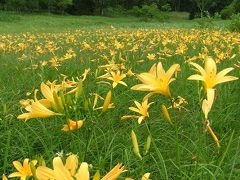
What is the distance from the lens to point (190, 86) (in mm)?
3533

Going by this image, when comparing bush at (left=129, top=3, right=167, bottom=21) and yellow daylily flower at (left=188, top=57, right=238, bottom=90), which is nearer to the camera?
yellow daylily flower at (left=188, top=57, right=238, bottom=90)

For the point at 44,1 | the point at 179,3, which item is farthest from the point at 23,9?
the point at 179,3

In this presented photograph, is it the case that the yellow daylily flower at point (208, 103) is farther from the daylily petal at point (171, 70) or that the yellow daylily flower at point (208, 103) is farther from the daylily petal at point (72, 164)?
the daylily petal at point (72, 164)

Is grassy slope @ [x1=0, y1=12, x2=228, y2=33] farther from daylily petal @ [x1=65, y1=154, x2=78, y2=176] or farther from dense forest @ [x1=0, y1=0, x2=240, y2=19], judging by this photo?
daylily petal @ [x1=65, y1=154, x2=78, y2=176]

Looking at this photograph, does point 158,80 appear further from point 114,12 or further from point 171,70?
point 114,12

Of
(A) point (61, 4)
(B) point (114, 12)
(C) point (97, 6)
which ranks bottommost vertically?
(B) point (114, 12)

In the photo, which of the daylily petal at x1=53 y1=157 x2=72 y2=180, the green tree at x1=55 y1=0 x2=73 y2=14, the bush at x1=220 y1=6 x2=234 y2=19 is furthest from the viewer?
the green tree at x1=55 y1=0 x2=73 y2=14

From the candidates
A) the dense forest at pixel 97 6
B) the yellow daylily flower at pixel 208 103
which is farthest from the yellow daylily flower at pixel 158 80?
the dense forest at pixel 97 6

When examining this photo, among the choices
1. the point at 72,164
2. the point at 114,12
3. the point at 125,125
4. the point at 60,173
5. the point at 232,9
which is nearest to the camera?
the point at 60,173

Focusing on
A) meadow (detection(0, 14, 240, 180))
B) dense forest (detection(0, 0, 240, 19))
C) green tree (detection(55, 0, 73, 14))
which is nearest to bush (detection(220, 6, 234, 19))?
dense forest (detection(0, 0, 240, 19))

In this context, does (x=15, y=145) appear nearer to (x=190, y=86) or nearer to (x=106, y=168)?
(x=106, y=168)

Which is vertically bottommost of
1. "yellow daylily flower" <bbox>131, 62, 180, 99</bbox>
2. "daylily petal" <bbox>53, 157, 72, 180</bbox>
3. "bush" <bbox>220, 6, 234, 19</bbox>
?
"bush" <bbox>220, 6, 234, 19</bbox>

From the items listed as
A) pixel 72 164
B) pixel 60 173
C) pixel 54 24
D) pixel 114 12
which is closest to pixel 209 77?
pixel 72 164

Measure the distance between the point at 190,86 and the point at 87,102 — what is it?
229 cm
